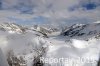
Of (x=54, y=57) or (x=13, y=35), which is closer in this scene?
(x=54, y=57)

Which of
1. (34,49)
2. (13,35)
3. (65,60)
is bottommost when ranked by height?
(65,60)

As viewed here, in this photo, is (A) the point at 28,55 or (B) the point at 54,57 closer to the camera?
(A) the point at 28,55

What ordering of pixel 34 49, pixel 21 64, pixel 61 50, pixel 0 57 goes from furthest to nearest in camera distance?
1. pixel 61 50
2. pixel 34 49
3. pixel 21 64
4. pixel 0 57

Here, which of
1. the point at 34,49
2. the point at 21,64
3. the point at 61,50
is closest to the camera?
the point at 21,64

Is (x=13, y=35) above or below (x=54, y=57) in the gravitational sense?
above

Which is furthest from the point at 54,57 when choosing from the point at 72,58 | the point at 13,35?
the point at 13,35

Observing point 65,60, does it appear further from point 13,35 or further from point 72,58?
point 13,35

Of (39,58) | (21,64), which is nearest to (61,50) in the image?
(39,58)

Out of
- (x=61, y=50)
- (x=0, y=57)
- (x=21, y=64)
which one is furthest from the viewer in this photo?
(x=61, y=50)

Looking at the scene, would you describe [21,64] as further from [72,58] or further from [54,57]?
[72,58]

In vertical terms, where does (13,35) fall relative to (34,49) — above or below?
above
